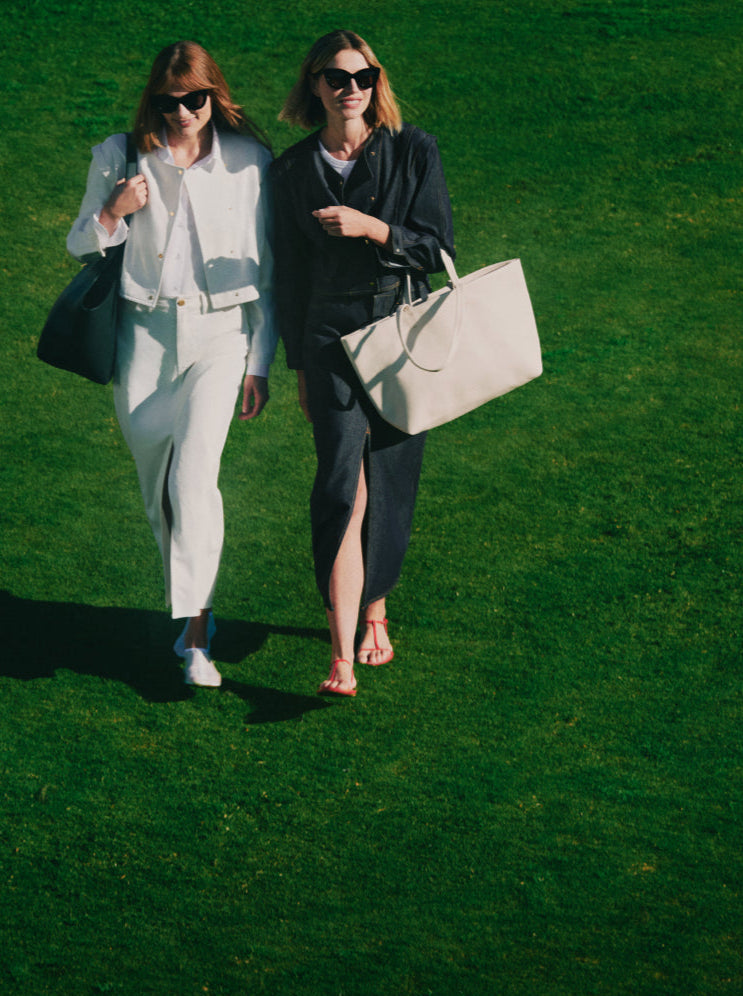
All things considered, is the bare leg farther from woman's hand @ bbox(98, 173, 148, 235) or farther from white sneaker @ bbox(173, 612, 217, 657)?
woman's hand @ bbox(98, 173, 148, 235)

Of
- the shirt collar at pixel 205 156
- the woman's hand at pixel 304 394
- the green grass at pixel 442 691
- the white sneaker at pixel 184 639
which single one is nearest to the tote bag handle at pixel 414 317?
the woman's hand at pixel 304 394

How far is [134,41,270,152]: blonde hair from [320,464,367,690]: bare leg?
139cm

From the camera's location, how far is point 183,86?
4.83 m

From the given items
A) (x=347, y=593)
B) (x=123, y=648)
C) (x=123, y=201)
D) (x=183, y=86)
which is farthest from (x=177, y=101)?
(x=123, y=648)

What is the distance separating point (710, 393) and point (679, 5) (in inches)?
247

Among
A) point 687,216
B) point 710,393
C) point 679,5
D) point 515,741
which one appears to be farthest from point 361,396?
point 679,5

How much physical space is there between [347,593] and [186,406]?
0.91 m

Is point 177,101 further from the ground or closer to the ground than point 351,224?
further from the ground

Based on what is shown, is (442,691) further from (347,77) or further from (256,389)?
(347,77)

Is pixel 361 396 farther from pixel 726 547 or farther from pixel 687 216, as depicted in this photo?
pixel 687 216

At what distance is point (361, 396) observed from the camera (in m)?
5.12

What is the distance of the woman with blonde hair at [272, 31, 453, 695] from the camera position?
486 centimetres

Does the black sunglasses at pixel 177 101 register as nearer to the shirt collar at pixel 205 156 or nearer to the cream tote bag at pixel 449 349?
the shirt collar at pixel 205 156

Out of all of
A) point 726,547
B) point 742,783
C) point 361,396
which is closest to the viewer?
point 742,783
